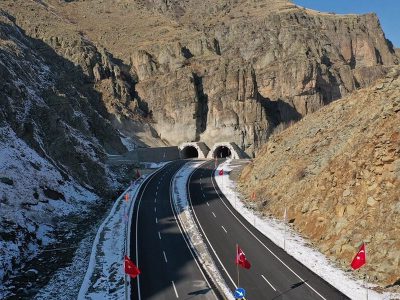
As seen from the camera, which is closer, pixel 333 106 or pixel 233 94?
pixel 333 106

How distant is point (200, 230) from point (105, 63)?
279ft

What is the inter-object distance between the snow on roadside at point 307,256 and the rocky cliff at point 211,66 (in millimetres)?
59333

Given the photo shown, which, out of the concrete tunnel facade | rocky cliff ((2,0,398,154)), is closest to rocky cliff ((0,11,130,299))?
the concrete tunnel facade

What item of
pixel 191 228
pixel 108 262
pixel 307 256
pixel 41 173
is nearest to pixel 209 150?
pixel 41 173

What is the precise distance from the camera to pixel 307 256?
94.3ft

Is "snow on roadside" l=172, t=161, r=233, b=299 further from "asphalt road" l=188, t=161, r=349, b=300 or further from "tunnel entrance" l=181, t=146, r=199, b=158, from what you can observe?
"tunnel entrance" l=181, t=146, r=199, b=158

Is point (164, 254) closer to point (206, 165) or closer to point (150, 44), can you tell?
point (206, 165)

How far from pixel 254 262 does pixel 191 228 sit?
984 centimetres

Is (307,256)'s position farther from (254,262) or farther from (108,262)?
(108,262)

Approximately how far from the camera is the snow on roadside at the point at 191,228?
83.6ft

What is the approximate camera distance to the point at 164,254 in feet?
99.8

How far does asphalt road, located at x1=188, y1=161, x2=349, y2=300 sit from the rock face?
333 cm

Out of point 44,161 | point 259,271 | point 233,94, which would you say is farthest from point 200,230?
point 233,94

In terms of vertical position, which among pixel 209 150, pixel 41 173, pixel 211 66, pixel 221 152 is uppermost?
pixel 211 66
